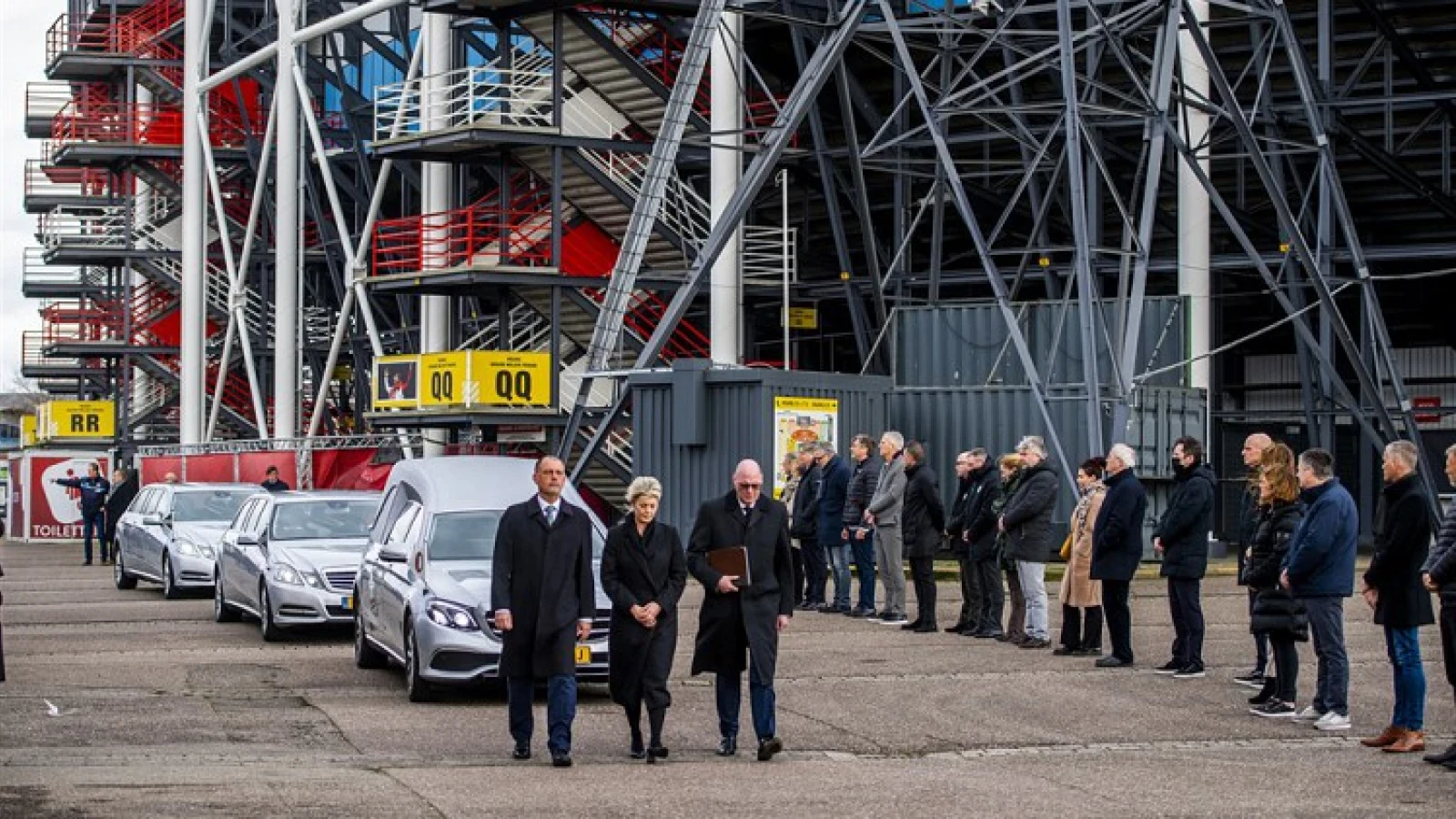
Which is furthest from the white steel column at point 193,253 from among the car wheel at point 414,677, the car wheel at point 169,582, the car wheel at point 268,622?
the car wheel at point 414,677

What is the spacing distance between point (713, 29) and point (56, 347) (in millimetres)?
32010

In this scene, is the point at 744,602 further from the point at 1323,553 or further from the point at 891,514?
the point at 891,514

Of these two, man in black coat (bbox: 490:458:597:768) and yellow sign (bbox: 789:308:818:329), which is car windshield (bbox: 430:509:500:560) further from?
yellow sign (bbox: 789:308:818:329)

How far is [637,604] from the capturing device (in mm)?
13422

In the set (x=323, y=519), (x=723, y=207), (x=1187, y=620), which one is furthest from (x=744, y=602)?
(x=723, y=207)

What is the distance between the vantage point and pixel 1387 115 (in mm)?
34406

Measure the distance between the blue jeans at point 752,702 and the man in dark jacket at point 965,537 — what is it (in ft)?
22.5

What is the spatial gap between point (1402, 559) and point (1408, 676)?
2.26 ft

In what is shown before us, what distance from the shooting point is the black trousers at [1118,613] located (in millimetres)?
18000

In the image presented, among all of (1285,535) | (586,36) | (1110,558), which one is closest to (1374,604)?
(1285,535)

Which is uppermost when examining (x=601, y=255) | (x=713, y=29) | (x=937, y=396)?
Result: (x=713, y=29)

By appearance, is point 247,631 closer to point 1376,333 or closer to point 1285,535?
A: point 1285,535

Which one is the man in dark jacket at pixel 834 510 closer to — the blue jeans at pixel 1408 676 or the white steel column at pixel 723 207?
the blue jeans at pixel 1408 676

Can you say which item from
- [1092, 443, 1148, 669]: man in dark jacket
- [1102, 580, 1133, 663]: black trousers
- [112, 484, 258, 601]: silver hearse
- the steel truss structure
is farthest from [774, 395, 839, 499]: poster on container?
→ [1092, 443, 1148, 669]: man in dark jacket
